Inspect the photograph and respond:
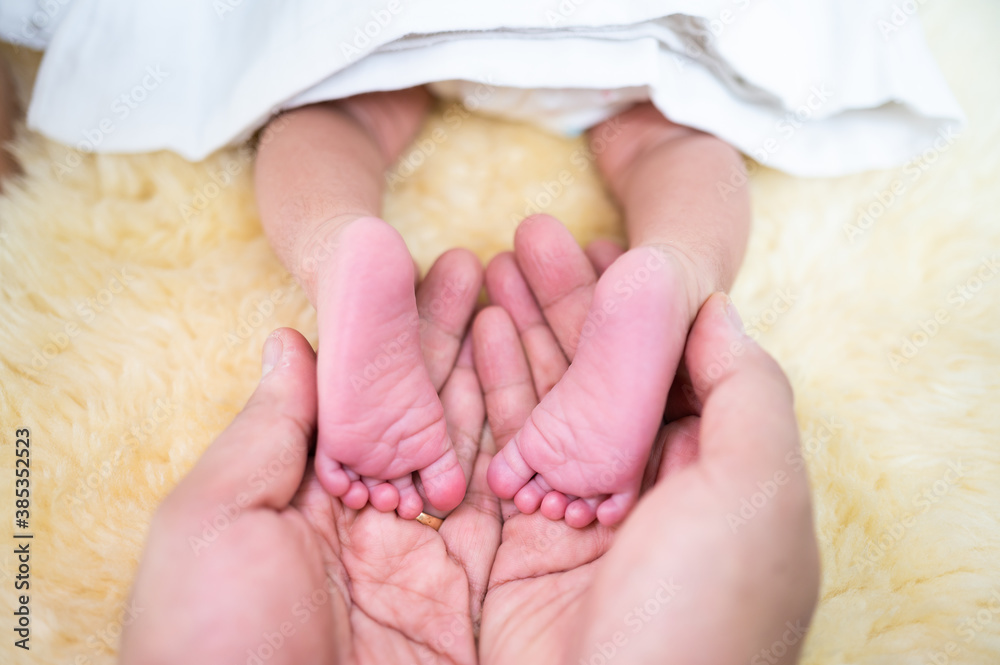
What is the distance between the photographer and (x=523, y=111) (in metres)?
0.93

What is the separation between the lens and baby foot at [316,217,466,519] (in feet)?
2.00

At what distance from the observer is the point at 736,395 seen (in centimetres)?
59

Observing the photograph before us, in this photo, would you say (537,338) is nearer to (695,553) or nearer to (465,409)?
(465,409)

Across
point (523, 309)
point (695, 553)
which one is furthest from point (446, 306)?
point (695, 553)

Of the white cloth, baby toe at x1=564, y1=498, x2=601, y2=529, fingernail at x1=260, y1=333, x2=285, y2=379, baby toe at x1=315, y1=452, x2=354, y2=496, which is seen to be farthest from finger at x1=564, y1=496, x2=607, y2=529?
the white cloth

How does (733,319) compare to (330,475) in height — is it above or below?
above

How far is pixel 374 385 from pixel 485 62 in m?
0.43

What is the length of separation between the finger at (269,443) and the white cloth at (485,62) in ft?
1.06

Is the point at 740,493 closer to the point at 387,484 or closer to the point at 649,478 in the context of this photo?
the point at 649,478

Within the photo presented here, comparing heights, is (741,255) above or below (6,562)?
above

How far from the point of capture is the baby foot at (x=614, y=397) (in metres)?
0.60

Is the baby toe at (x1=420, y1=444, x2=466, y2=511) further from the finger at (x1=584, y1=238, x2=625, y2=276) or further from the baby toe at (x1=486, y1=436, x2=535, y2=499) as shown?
the finger at (x1=584, y1=238, x2=625, y2=276)

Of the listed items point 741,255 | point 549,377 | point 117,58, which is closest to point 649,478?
point 549,377

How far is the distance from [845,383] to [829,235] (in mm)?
217
